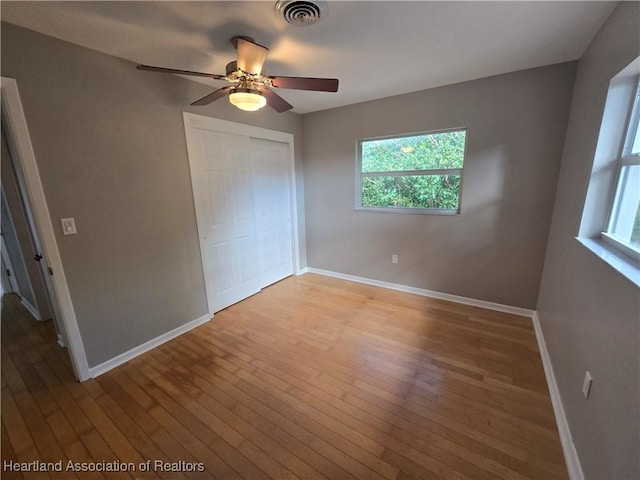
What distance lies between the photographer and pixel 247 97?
67.9 inches

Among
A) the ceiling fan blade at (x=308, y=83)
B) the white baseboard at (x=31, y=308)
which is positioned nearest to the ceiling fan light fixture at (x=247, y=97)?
the ceiling fan blade at (x=308, y=83)

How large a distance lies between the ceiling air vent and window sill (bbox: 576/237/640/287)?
1.94 m

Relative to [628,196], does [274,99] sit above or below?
above

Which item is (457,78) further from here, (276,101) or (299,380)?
(299,380)

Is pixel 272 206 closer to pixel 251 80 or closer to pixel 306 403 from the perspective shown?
pixel 251 80

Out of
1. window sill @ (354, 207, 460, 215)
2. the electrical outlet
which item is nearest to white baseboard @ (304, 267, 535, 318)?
window sill @ (354, 207, 460, 215)

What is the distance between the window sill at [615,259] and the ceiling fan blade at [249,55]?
231cm

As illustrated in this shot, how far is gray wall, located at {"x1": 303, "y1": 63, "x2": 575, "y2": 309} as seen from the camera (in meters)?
2.41

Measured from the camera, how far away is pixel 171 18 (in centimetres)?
154

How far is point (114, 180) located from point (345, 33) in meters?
2.06

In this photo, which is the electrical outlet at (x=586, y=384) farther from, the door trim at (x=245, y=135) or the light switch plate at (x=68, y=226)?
the light switch plate at (x=68, y=226)

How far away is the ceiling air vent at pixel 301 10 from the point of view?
140 centimetres

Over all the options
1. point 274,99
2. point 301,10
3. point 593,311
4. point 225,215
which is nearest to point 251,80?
point 274,99

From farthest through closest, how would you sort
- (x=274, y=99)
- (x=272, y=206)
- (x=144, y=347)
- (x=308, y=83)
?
(x=272, y=206)
(x=144, y=347)
(x=274, y=99)
(x=308, y=83)
